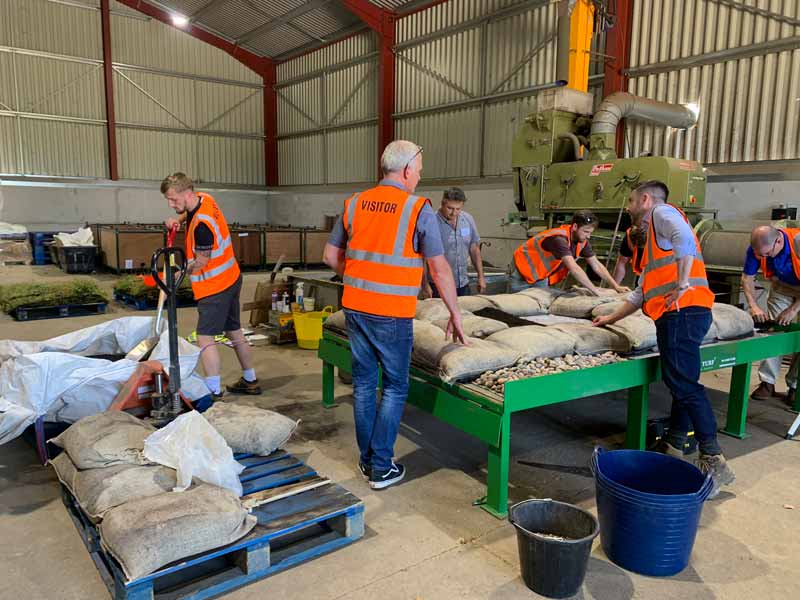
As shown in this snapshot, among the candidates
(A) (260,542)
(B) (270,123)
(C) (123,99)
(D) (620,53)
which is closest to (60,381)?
(A) (260,542)

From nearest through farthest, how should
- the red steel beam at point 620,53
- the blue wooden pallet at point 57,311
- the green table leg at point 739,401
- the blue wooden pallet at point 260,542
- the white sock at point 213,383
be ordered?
the blue wooden pallet at point 260,542
the green table leg at point 739,401
the white sock at point 213,383
the blue wooden pallet at point 57,311
the red steel beam at point 620,53

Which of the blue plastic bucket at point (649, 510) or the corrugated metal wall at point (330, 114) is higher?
the corrugated metal wall at point (330, 114)

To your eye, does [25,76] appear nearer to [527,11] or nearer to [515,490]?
[527,11]

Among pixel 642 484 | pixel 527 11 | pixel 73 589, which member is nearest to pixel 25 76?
pixel 527 11

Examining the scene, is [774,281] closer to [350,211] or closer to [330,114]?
[350,211]

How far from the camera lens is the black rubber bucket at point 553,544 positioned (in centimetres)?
238

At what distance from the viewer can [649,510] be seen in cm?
254

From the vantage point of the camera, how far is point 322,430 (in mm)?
4348

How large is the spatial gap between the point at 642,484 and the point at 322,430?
2.25m

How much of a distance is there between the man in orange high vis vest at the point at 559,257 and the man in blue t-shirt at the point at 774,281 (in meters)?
0.92

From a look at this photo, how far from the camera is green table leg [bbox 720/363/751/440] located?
167 inches

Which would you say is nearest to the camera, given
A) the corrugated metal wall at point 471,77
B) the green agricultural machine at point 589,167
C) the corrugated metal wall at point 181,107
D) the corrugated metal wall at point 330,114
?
the green agricultural machine at point 589,167

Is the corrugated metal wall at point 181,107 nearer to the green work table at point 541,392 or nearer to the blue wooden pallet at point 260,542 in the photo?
the green work table at point 541,392

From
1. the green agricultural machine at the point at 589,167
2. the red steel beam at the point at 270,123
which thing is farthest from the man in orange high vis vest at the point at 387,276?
the red steel beam at the point at 270,123
